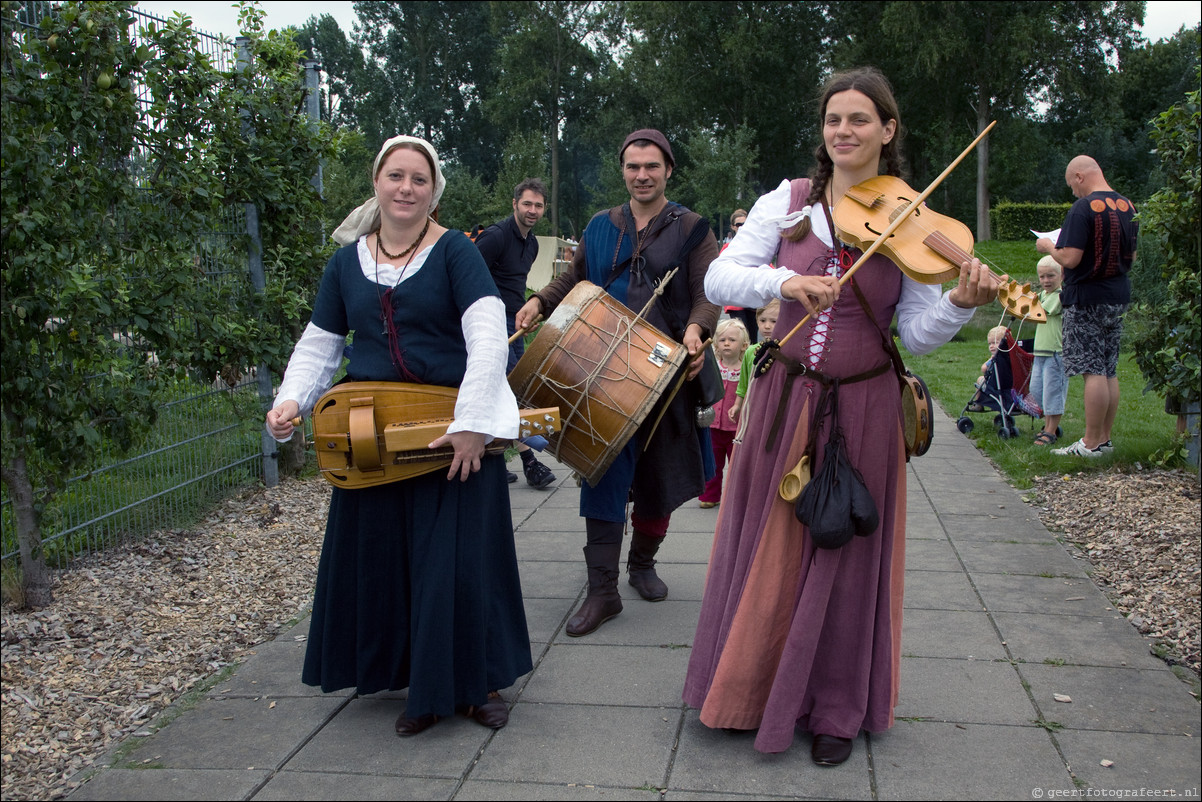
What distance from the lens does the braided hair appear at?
10.6ft

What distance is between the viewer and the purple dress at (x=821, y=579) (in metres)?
3.25

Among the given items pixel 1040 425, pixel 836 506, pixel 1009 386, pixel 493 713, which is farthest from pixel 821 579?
pixel 1040 425

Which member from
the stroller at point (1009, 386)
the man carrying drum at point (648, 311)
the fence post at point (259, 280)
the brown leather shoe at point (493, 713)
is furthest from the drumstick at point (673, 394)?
the stroller at point (1009, 386)

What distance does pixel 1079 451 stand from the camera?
7.49 meters

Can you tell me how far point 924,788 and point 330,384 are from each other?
2.37 meters

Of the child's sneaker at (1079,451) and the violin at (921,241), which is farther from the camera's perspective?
the child's sneaker at (1079,451)

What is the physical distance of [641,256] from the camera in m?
4.63

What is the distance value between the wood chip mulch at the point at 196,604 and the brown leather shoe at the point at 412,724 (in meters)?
0.92

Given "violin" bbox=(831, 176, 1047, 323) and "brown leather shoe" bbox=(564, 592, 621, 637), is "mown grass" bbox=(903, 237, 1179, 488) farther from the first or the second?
"brown leather shoe" bbox=(564, 592, 621, 637)

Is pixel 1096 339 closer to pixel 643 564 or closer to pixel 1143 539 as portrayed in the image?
pixel 1143 539

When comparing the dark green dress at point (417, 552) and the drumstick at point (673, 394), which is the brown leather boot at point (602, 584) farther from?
the dark green dress at point (417, 552)

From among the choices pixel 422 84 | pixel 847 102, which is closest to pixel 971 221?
pixel 422 84

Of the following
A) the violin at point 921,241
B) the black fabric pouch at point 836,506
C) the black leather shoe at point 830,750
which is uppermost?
the violin at point 921,241

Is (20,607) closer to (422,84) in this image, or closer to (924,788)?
(924,788)
